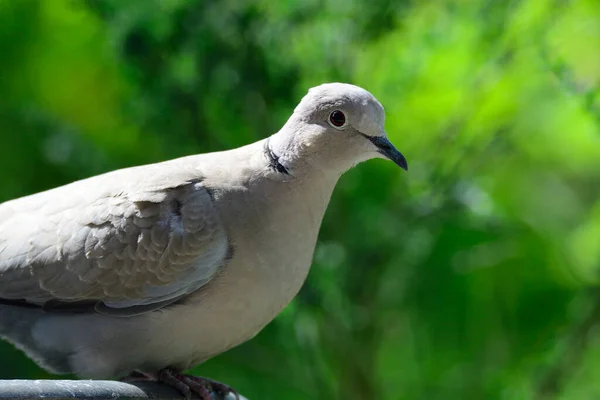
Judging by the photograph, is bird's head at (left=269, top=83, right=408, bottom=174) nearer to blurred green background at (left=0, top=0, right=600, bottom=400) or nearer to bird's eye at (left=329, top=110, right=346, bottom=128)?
bird's eye at (left=329, top=110, right=346, bottom=128)

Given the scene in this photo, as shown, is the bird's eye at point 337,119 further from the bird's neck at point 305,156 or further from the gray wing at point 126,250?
the gray wing at point 126,250

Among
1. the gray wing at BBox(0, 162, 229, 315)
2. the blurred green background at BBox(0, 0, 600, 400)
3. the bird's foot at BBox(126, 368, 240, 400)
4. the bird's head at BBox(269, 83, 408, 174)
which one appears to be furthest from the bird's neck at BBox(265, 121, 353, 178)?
the blurred green background at BBox(0, 0, 600, 400)

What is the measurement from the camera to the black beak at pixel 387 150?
7.49ft

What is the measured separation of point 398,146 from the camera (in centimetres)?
479

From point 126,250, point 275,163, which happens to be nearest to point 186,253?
point 126,250

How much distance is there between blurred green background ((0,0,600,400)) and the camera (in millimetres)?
4121

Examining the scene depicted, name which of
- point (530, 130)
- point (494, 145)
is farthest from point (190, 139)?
point (530, 130)

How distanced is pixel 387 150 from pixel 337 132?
147 mm

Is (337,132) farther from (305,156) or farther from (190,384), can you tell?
(190,384)

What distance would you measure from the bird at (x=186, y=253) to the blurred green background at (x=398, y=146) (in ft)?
4.97

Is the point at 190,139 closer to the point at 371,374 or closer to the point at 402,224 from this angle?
the point at 402,224

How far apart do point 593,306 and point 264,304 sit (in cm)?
289

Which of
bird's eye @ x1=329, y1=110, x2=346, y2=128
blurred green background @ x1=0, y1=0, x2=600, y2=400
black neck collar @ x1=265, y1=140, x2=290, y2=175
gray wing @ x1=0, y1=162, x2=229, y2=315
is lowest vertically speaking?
gray wing @ x1=0, y1=162, x2=229, y2=315

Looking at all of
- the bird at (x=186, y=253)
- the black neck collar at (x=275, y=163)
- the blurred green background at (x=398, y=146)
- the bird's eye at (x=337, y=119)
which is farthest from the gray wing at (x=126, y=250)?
the blurred green background at (x=398, y=146)
